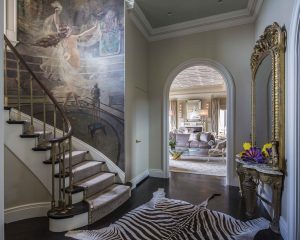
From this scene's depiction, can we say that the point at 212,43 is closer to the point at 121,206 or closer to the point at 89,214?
the point at 121,206

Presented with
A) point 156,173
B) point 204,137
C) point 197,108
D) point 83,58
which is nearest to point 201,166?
point 156,173

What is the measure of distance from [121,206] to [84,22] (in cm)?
358

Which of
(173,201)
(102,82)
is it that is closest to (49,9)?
(102,82)

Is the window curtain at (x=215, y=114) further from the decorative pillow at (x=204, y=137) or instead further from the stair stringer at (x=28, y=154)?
the stair stringer at (x=28, y=154)

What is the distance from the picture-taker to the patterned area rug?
5083mm

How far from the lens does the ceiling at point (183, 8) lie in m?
3.54

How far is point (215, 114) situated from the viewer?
12.2 m

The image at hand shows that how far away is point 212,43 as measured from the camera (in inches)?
161

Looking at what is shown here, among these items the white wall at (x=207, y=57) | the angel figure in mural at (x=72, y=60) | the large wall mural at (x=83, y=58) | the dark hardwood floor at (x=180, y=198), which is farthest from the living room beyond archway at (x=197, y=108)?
the angel figure in mural at (x=72, y=60)

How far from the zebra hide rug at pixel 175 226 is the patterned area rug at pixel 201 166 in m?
2.27

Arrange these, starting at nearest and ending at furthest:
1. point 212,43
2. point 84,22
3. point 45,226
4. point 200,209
A: point 45,226 < point 200,209 < point 84,22 < point 212,43

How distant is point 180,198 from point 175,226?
3.09 feet

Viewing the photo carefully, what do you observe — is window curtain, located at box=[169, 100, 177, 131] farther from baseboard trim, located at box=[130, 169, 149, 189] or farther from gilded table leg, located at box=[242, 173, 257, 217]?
gilded table leg, located at box=[242, 173, 257, 217]

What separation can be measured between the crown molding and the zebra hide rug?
3.56 m
